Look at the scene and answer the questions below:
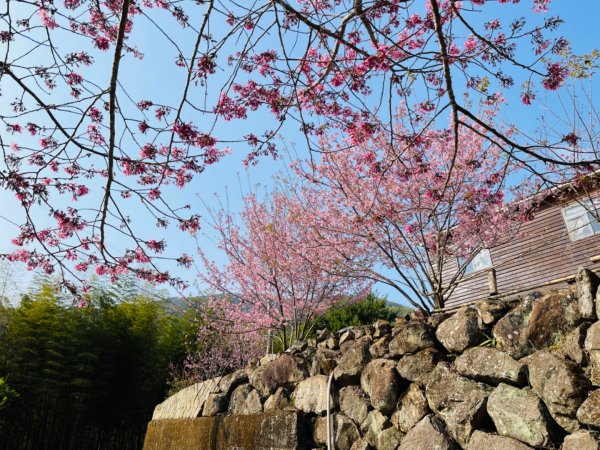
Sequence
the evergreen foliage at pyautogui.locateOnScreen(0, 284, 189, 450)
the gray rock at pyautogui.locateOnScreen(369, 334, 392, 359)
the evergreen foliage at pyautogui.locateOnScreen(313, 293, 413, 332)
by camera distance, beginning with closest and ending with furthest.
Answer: the gray rock at pyautogui.locateOnScreen(369, 334, 392, 359) < the evergreen foliage at pyautogui.locateOnScreen(0, 284, 189, 450) < the evergreen foliage at pyautogui.locateOnScreen(313, 293, 413, 332)

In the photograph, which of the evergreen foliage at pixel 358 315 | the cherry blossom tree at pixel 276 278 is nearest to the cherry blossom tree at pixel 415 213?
the cherry blossom tree at pixel 276 278

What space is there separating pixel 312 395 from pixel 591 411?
1.95 metres

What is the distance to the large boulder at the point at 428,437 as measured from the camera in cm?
230

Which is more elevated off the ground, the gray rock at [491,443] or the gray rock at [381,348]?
the gray rock at [381,348]

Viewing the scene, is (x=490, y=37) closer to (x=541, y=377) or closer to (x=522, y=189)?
(x=541, y=377)

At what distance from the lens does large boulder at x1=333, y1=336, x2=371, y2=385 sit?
312 cm

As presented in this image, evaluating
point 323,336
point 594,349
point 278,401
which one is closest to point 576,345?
point 594,349

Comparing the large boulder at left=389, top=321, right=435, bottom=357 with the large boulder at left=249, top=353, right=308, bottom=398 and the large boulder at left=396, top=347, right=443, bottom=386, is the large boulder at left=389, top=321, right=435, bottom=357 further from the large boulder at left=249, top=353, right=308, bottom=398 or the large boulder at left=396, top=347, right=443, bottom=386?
the large boulder at left=249, top=353, right=308, bottom=398

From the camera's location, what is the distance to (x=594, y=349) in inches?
75.4

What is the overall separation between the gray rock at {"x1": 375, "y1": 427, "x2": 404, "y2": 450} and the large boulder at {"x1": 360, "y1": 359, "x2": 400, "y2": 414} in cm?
13

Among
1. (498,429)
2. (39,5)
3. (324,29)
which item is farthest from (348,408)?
(39,5)

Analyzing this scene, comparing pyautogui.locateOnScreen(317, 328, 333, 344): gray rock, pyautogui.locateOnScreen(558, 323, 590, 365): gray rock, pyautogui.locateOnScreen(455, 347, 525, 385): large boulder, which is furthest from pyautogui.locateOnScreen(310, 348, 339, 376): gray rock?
pyautogui.locateOnScreen(558, 323, 590, 365): gray rock

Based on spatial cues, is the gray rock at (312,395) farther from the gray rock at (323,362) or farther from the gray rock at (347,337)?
the gray rock at (347,337)

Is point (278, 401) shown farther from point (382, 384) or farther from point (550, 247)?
point (550, 247)
